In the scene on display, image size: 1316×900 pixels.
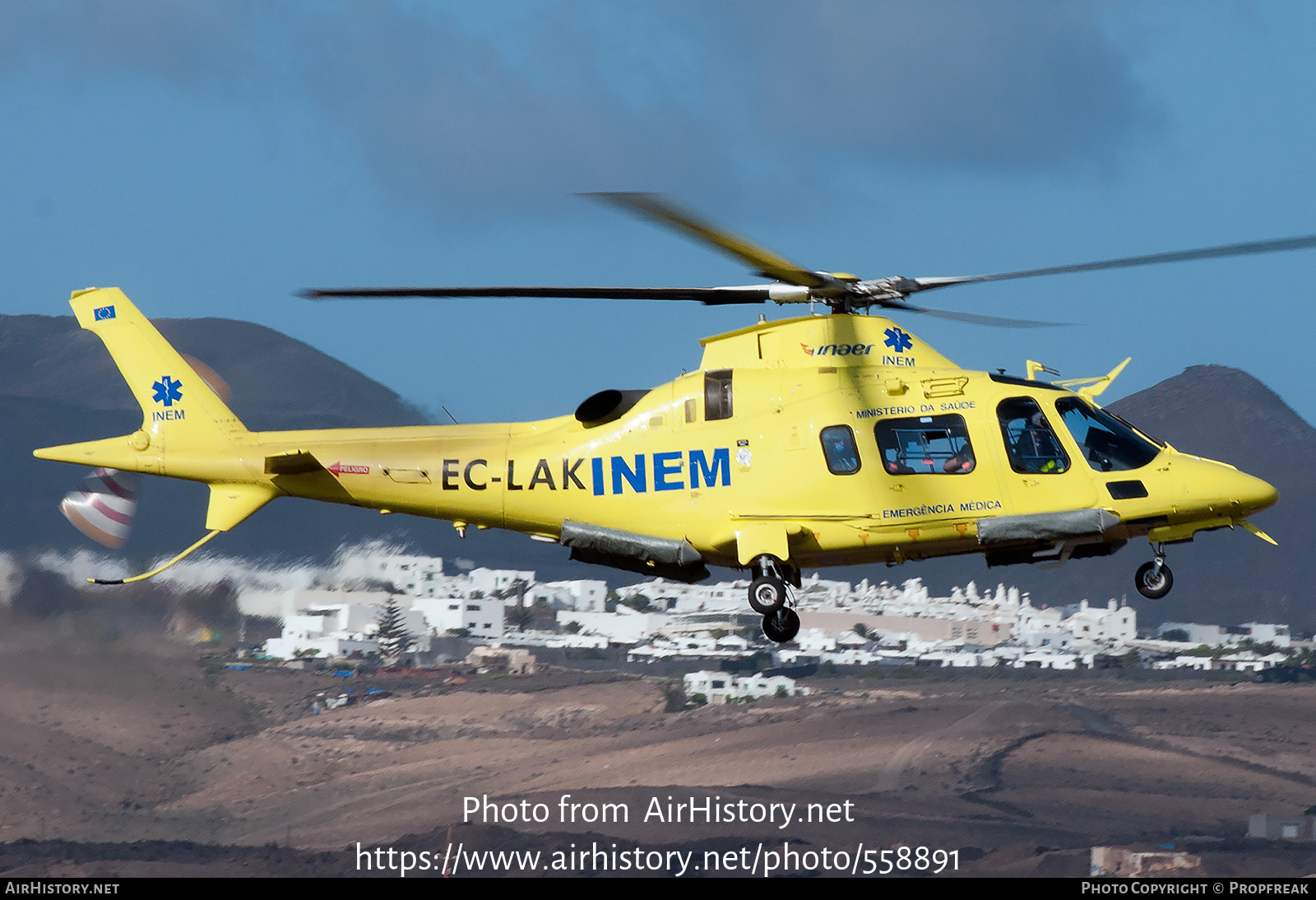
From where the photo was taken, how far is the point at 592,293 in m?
19.0

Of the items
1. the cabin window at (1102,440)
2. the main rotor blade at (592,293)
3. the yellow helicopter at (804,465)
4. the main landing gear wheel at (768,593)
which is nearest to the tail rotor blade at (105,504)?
the yellow helicopter at (804,465)

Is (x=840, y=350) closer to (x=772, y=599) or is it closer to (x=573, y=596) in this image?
(x=772, y=599)

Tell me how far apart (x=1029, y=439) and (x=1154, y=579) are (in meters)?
2.43

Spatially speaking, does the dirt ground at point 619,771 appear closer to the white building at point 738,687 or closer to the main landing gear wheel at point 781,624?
the white building at point 738,687

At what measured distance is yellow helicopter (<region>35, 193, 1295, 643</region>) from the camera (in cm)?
1864

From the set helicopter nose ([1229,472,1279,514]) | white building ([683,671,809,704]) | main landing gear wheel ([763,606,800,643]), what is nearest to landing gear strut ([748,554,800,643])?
main landing gear wheel ([763,606,800,643])

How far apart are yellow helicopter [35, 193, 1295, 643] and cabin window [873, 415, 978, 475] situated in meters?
0.02

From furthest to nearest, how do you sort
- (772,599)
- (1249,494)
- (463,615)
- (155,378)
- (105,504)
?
(463,615) < (155,378) < (105,504) < (1249,494) < (772,599)

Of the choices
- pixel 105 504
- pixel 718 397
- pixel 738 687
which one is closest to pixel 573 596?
pixel 738 687

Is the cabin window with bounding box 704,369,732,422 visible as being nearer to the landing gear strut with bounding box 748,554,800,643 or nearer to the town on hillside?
the landing gear strut with bounding box 748,554,800,643

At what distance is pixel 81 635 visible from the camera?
50.7 meters

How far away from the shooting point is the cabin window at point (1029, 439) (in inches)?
736

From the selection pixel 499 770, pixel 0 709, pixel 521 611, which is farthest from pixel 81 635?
pixel 521 611

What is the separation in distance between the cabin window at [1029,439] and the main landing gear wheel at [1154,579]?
1785 millimetres
